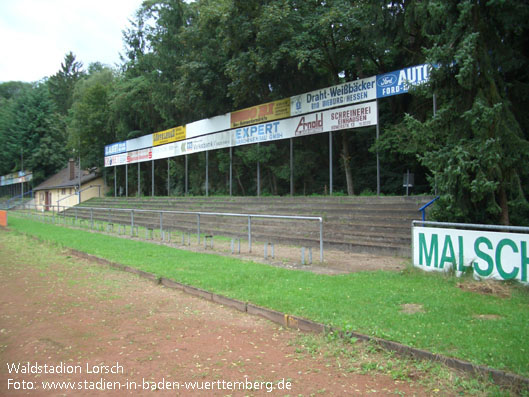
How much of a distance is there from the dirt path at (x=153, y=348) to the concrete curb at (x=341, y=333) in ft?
0.54

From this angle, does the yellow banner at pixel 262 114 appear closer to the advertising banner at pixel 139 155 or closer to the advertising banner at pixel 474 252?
the advertising banner at pixel 139 155

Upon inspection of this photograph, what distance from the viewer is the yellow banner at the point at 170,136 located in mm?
29869

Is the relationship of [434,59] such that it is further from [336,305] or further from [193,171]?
[193,171]

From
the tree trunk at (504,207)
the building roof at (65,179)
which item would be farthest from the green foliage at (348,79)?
the building roof at (65,179)

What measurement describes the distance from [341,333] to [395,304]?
1.48 meters

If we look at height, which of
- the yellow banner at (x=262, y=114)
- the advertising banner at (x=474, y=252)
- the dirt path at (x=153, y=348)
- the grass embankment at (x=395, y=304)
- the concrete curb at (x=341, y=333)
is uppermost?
the yellow banner at (x=262, y=114)

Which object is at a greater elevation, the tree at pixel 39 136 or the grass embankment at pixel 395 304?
the tree at pixel 39 136

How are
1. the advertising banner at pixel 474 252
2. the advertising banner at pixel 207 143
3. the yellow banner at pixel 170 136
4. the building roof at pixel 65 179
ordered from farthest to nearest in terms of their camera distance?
1. the building roof at pixel 65 179
2. the yellow banner at pixel 170 136
3. the advertising banner at pixel 207 143
4. the advertising banner at pixel 474 252

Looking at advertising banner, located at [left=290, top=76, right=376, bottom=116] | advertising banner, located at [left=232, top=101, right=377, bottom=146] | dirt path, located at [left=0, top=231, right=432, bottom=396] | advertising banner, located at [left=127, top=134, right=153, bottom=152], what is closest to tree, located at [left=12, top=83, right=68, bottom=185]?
advertising banner, located at [left=127, top=134, right=153, bottom=152]

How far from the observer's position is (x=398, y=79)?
51.8 ft

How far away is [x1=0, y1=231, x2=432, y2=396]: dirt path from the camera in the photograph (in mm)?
3977

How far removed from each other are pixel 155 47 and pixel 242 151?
11405mm

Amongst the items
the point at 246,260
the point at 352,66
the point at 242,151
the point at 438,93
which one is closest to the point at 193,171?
the point at 242,151

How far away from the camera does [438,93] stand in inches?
360
